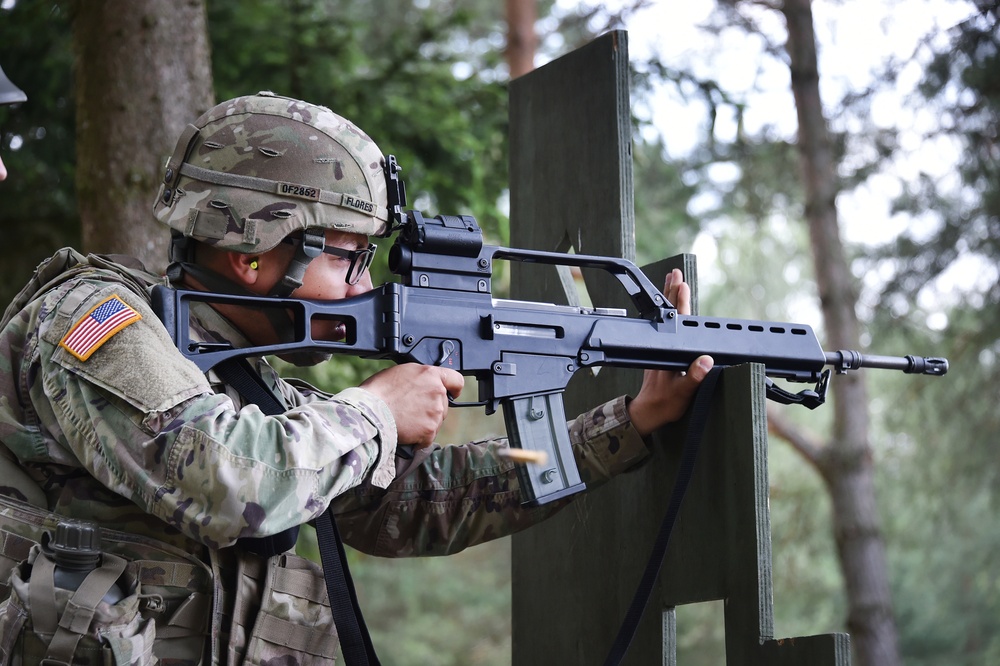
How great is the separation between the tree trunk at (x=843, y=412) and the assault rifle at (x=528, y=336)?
6.65 metres

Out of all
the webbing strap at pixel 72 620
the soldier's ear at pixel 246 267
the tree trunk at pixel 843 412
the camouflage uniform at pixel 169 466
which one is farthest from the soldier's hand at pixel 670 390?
the tree trunk at pixel 843 412

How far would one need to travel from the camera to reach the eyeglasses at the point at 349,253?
3.14m

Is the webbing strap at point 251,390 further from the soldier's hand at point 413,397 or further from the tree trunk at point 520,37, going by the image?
the tree trunk at point 520,37

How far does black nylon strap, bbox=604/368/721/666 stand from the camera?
10.7 ft

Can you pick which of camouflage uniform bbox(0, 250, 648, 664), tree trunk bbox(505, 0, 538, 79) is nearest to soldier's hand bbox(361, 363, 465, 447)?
camouflage uniform bbox(0, 250, 648, 664)

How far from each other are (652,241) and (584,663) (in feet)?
25.1

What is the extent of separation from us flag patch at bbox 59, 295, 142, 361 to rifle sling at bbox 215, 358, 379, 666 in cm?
37

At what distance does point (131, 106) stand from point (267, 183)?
1974 mm

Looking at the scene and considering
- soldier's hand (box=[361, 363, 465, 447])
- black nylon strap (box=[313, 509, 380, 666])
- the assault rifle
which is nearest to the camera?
soldier's hand (box=[361, 363, 465, 447])

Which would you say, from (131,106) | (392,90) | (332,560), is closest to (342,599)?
(332,560)

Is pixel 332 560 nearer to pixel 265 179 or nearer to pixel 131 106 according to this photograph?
pixel 265 179

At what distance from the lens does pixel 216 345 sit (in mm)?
2951

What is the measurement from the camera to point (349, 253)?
3262 mm

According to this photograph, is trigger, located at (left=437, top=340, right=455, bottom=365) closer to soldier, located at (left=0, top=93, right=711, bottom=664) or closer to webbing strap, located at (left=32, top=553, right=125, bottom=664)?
soldier, located at (left=0, top=93, right=711, bottom=664)
